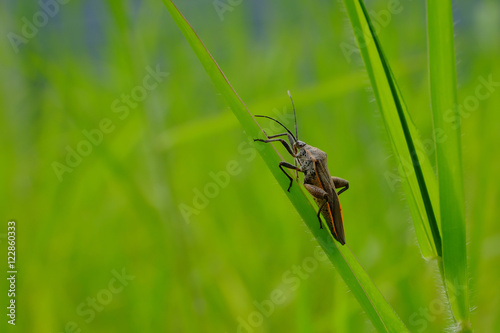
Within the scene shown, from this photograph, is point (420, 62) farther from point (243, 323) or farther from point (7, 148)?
point (7, 148)

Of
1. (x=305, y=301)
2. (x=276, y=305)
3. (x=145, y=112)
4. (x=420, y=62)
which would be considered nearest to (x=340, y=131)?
(x=420, y=62)

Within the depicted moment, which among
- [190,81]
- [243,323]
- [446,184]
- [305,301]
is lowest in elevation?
[243,323]

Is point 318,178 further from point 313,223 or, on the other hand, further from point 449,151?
point 449,151
